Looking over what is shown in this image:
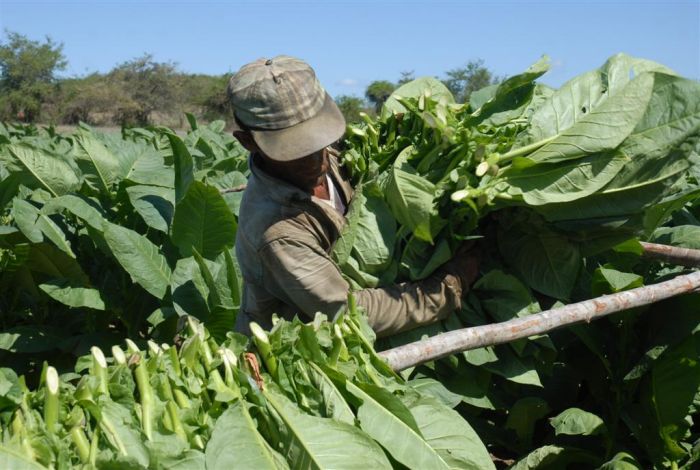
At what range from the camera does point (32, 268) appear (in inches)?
167

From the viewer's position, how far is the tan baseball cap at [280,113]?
2.23 metres

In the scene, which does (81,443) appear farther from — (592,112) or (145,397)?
(592,112)

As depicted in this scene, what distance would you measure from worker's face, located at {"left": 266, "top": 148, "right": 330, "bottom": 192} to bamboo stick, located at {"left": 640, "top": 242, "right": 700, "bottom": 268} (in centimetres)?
126

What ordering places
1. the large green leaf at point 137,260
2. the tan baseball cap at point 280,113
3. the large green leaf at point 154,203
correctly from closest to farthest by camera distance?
1. the tan baseball cap at point 280,113
2. the large green leaf at point 137,260
3. the large green leaf at point 154,203

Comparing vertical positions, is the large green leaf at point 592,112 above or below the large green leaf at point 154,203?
above

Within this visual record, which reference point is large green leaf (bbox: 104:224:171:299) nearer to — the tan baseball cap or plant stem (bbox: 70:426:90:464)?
the tan baseball cap

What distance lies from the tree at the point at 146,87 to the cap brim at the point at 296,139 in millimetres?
26734

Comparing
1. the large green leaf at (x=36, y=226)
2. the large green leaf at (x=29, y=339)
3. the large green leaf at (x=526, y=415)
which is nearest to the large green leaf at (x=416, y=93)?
the large green leaf at (x=526, y=415)

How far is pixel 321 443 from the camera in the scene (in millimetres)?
1663

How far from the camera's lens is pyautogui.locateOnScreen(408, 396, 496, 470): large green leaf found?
1837mm

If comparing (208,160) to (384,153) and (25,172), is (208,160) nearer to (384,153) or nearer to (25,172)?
(25,172)

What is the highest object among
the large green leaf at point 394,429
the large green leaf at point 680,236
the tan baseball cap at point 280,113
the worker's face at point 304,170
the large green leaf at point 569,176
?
the tan baseball cap at point 280,113

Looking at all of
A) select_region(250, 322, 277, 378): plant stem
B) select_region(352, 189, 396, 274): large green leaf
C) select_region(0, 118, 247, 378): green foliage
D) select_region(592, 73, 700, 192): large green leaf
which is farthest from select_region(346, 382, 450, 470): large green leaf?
select_region(0, 118, 247, 378): green foliage

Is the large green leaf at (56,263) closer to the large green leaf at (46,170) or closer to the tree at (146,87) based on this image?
the large green leaf at (46,170)
